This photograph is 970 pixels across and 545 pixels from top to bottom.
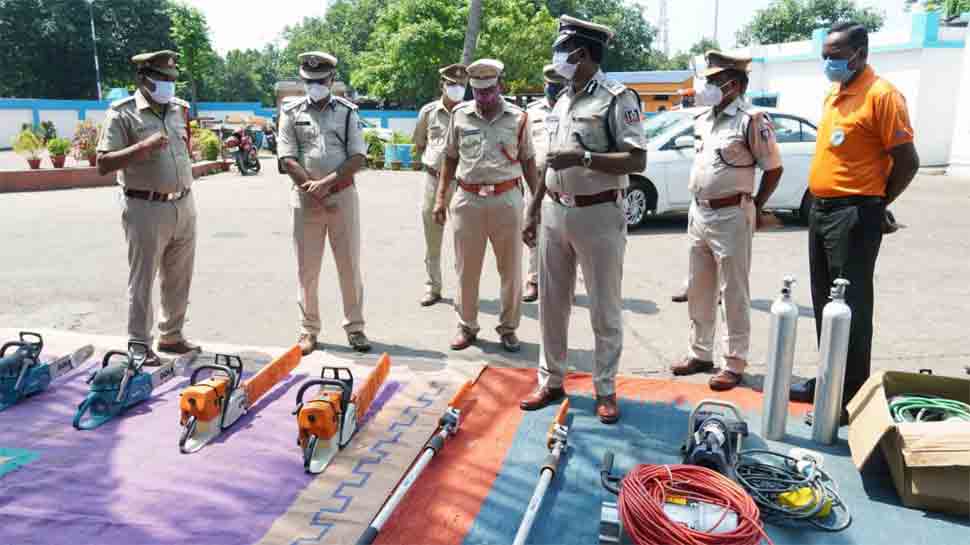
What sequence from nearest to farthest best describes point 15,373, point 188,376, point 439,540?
point 439,540, point 15,373, point 188,376

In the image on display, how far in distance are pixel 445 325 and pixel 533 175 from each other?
1615mm

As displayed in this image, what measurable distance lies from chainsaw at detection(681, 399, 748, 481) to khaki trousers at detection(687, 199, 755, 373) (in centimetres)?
126

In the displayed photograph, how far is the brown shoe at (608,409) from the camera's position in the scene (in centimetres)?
412

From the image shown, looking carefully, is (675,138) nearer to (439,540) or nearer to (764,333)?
(764,333)

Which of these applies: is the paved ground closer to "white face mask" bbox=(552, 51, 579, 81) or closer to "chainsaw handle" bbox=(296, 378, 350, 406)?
"chainsaw handle" bbox=(296, 378, 350, 406)

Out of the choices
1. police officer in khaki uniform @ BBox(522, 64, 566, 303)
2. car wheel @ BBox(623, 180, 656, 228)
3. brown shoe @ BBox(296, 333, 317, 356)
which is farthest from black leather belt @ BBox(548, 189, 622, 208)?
car wheel @ BBox(623, 180, 656, 228)

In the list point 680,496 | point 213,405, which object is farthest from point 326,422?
point 680,496

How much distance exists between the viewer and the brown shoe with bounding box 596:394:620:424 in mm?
4125

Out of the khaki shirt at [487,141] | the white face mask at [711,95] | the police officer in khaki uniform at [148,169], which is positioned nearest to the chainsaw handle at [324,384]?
the police officer in khaki uniform at [148,169]

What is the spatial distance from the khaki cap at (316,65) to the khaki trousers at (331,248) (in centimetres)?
83

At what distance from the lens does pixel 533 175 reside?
5.42 meters

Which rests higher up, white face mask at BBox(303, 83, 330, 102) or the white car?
white face mask at BBox(303, 83, 330, 102)

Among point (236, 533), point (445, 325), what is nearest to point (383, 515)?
point (236, 533)

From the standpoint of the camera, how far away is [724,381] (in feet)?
15.2
